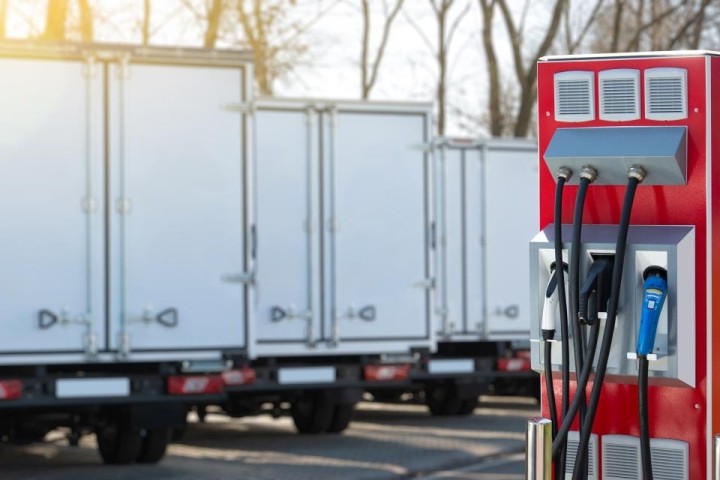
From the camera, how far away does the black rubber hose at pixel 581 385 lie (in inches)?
183

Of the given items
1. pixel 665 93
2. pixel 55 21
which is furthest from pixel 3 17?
pixel 665 93

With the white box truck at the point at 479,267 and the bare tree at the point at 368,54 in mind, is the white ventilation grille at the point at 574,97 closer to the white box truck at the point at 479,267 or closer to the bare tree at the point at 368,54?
the white box truck at the point at 479,267

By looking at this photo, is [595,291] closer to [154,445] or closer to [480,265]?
[154,445]

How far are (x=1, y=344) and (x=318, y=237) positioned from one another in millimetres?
4116

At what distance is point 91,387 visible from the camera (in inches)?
477

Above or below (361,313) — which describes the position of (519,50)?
above

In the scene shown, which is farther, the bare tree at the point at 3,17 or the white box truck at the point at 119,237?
the bare tree at the point at 3,17

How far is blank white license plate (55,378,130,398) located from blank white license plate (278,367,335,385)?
289 centimetres

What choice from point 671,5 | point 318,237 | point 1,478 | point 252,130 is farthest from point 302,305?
point 671,5

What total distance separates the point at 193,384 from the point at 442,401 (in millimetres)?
6047

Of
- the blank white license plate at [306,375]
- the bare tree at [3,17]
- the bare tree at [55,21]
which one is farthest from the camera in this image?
the bare tree at [3,17]

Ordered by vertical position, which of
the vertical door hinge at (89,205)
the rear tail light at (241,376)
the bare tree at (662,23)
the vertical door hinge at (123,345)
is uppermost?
the bare tree at (662,23)

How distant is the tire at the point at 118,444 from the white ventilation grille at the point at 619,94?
8335mm

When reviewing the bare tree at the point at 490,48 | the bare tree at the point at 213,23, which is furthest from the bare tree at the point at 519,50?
the bare tree at the point at 213,23
